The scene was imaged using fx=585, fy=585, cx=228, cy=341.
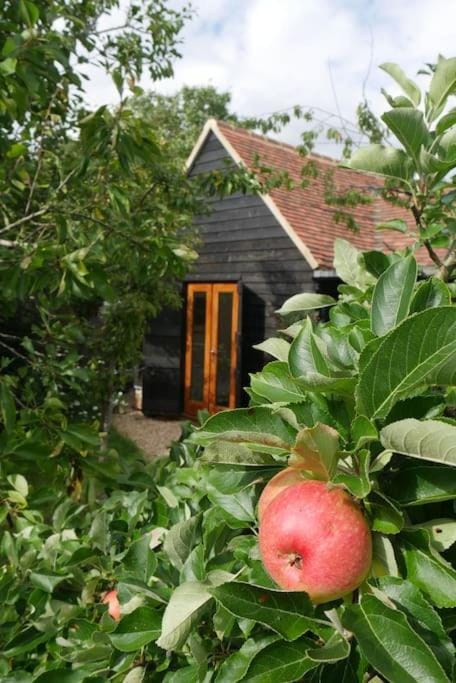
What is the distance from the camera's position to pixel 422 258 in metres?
8.59

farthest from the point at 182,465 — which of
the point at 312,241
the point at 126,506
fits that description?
the point at 312,241

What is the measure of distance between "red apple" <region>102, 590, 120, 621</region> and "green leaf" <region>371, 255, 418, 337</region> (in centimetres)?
85

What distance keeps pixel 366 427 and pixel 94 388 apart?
794 centimetres

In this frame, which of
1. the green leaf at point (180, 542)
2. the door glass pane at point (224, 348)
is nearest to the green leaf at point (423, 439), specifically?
the green leaf at point (180, 542)

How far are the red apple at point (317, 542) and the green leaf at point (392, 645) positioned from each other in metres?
0.04

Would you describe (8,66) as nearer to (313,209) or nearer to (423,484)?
(423,484)

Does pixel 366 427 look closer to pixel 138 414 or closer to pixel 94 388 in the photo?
pixel 94 388

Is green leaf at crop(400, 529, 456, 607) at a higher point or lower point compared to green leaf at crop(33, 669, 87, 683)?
higher

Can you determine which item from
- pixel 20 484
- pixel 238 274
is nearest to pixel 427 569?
pixel 20 484

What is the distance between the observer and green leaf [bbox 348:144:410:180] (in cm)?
121

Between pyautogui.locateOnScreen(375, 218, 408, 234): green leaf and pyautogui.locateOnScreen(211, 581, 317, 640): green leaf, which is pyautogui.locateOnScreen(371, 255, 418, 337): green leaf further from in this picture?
pyautogui.locateOnScreen(375, 218, 408, 234): green leaf

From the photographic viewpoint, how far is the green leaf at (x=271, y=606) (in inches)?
26.5

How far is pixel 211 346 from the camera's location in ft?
36.6

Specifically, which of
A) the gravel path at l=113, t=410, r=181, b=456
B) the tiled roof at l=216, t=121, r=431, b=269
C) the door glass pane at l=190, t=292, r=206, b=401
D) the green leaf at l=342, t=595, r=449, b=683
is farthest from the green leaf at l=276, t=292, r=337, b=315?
the door glass pane at l=190, t=292, r=206, b=401
